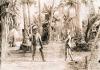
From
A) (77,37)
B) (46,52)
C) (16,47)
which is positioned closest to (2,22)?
(16,47)

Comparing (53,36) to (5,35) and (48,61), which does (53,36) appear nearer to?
(48,61)

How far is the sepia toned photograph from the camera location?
5645mm

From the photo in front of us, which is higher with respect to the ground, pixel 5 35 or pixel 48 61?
pixel 5 35

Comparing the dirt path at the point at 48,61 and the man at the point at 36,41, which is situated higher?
the man at the point at 36,41

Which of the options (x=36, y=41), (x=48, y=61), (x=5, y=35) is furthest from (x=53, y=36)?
(x=5, y=35)

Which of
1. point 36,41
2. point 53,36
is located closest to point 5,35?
point 36,41

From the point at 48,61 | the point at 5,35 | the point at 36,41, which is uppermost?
the point at 5,35

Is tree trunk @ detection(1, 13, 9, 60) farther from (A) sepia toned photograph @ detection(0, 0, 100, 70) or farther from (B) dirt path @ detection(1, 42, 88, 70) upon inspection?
(B) dirt path @ detection(1, 42, 88, 70)

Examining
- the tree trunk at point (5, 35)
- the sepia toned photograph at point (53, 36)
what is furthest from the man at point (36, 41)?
the tree trunk at point (5, 35)

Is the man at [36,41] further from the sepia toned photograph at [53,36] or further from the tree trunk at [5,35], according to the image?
the tree trunk at [5,35]

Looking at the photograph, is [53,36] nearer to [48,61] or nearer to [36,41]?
[36,41]

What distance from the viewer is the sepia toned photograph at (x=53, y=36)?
5.64 metres

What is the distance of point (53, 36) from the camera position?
5.65 meters

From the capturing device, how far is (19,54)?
18.6 feet
